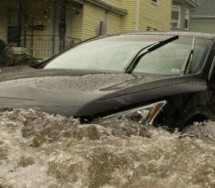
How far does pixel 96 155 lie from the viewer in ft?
11.7

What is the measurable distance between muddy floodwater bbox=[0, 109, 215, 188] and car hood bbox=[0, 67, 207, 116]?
0.44 feet

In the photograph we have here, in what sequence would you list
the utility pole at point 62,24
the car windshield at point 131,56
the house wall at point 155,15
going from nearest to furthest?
the car windshield at point 131,56 < the utility pole at point 62,24 < the house wall at point 155,15

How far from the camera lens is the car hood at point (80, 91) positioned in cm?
416

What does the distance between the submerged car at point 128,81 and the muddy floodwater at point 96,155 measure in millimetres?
164

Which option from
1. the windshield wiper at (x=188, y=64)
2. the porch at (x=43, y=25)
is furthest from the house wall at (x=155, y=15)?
the windshield wiper at (x=188, y=64)

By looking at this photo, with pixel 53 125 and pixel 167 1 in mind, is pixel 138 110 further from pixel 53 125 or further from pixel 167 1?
pixel 167 1

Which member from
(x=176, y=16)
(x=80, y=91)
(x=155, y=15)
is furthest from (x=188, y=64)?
(x=176, y=16)

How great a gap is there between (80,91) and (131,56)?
1445 millimetres

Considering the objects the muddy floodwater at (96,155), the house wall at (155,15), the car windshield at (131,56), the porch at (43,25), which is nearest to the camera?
the muddy floodwater at (96,155)

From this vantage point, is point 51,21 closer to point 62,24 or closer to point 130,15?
point 62,24

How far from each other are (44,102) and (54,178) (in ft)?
3.24

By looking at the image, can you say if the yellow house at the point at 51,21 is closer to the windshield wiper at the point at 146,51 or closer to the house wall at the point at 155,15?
the house wall at the point at 155,15

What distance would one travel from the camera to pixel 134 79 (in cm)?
474

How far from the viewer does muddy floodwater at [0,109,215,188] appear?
11.1 feet
